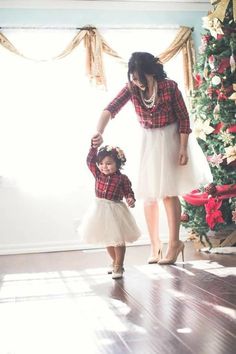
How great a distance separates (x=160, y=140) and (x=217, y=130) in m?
0.87

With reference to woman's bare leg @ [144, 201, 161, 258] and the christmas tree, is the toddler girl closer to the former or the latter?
woman's bare leg @ [144, 201, 161, 258]

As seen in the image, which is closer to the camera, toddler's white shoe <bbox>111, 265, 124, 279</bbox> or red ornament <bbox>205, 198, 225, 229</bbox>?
toddler's white shoe <bbox>111, 265, 124, 279</bbox>

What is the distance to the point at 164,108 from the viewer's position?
3.01m

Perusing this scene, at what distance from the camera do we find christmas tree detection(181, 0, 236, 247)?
3580mm

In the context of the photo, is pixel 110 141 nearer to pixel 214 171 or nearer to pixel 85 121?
pixel 85 121

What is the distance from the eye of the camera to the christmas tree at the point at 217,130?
3.58 metres

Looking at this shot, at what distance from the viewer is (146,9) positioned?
461 cm

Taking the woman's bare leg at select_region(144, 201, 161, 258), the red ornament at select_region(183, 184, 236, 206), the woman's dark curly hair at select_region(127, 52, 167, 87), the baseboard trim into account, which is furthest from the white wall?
the woman's dark curly hair at select_region(127, 52, 167, 87)

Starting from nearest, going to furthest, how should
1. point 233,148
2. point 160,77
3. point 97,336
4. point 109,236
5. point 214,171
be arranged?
point 97,336 → point 109,236 → point 160,77 → point 233,148 → point 214,171

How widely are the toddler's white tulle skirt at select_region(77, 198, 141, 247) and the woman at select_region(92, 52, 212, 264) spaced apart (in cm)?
36

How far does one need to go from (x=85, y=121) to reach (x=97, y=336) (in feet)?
9.64

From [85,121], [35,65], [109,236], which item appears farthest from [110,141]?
[109,236]

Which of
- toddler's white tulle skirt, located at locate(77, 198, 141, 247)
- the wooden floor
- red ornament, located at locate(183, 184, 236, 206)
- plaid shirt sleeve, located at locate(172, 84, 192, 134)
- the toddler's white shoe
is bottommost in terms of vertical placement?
the wooden floor

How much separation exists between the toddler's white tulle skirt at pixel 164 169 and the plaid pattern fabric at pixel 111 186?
28cm
